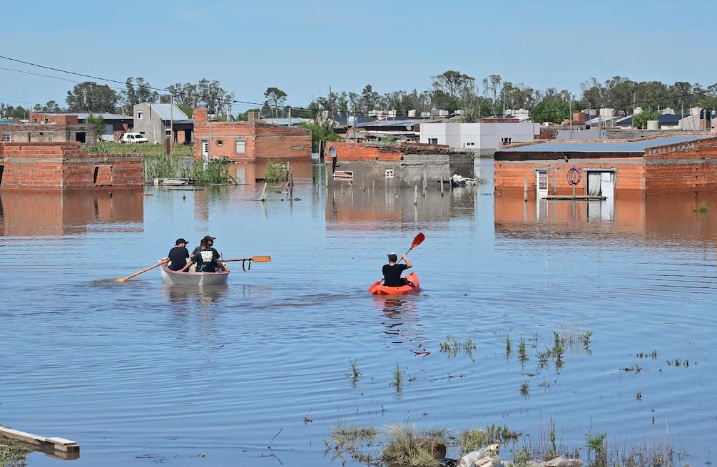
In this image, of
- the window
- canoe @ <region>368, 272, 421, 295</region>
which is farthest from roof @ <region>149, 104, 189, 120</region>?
canoe @ <region>368, 272, 421, 295</region>

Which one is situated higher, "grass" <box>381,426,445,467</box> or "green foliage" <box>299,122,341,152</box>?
"green foliage" <box>299,122,341,152</box>

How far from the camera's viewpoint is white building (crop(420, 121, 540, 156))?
434 ft

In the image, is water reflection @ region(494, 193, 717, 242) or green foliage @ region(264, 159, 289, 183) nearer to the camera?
water reflection @ region(494, 193, 717, 242)

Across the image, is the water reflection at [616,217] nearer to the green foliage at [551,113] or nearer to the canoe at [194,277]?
the canoe at [194,277]

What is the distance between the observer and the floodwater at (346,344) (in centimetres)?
1534

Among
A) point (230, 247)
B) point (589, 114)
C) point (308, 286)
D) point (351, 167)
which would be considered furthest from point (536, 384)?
point (589, 114)

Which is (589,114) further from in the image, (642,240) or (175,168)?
(642,240)

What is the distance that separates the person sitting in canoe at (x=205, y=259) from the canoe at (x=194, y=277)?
258 millimetres

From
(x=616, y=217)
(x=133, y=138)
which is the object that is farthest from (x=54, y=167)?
(x=133, y=138)

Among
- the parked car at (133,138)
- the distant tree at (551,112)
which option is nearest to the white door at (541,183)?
the parked car at (133,138)

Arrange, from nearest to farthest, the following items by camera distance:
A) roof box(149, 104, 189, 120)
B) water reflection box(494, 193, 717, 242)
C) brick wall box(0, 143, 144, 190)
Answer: water reflection box(494, 193, 717, 242)
brick wall box(0, 143, 144, 190)
roof box(149, 104, 189, 120)

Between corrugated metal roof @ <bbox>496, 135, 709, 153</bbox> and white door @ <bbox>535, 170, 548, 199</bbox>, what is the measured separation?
4.84 ft

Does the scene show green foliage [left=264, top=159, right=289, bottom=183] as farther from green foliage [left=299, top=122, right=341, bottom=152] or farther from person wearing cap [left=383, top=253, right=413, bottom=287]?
person wearing cap [left=383, top=253, right=413, bottom=287]

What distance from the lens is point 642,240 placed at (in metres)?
43.0
